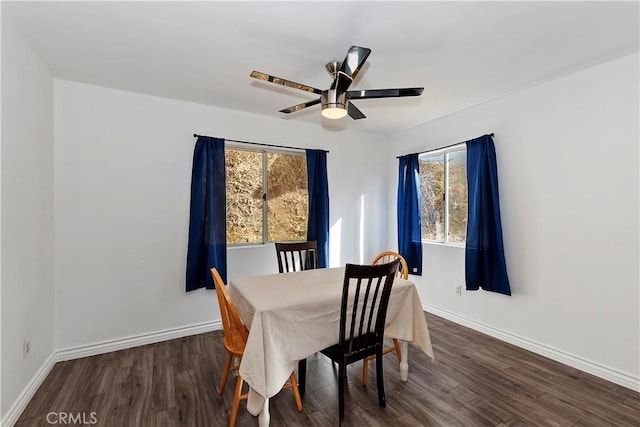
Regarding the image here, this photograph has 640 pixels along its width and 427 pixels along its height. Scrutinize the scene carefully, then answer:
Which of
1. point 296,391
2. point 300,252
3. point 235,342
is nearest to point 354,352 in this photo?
point 296,391

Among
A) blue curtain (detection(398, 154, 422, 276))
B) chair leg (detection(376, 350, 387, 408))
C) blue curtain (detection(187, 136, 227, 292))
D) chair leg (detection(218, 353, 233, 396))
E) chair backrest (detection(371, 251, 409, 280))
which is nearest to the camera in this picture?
chair leg (detection(376, 350, 387, 408))

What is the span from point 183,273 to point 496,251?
336 centimetres

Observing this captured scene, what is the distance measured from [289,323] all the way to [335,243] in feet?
8.17

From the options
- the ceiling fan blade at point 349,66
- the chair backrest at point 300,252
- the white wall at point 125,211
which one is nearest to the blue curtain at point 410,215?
the chair backrest at point 300,252

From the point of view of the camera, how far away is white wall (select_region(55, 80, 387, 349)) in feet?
9.03

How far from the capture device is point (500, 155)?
317 cm

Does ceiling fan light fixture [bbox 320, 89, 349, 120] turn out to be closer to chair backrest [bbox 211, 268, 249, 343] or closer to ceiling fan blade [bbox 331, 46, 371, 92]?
ceiling fan blade [bbox 331, 46, 371, 92]

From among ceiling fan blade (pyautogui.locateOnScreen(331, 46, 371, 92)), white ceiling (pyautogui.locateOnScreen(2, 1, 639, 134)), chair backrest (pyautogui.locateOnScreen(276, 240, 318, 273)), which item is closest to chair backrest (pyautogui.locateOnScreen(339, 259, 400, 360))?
chair backrest (pyautogui.locateOnScreen(276, 240, 318, 273))

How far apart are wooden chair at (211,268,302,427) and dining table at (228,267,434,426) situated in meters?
0.10

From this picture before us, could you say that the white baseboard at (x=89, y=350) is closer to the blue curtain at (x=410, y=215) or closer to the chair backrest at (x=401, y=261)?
the chair backrest at (x=401, y=261)

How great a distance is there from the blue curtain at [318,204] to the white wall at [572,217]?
1907 mm

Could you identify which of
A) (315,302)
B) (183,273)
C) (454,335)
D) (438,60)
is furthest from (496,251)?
(183,273)

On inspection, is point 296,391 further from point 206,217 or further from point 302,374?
point 206,217

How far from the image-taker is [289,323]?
182 centimetres
